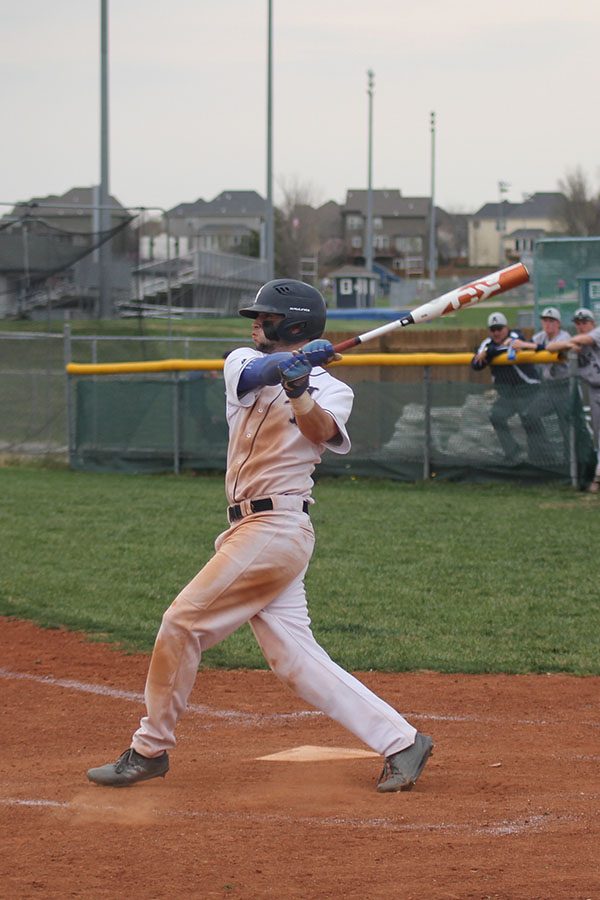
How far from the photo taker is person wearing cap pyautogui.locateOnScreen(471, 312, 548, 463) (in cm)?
1351

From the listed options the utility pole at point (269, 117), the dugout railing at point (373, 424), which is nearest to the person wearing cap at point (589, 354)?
the dugout railing at point (373, 424)

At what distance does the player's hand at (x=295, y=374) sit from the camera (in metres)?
4.28

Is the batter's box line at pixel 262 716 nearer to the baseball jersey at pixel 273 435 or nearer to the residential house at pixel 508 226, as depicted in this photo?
the baseball jersey at pixel 273 435

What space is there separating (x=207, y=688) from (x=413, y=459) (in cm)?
807

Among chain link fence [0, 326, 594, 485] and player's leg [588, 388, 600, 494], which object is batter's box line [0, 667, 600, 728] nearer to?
player's leg [588, 388, 600, 494]

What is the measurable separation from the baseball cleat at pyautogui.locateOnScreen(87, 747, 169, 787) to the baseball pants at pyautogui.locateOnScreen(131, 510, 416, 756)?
1.5 inches

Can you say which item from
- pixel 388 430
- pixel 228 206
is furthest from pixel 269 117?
pixel 228 206

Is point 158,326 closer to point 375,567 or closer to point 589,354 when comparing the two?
point 589,354

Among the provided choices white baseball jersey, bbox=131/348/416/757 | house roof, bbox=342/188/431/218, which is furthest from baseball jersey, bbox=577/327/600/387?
house roof, bbox=342/188/431/218

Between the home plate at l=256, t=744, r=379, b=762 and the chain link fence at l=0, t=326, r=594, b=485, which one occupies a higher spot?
the chain link fence at l=0, t=326, r=594, b=485

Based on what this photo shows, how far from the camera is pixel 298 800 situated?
4469 millimetres

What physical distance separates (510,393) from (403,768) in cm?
945

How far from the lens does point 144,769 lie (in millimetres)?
4680

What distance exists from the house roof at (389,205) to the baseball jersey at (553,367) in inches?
3594
